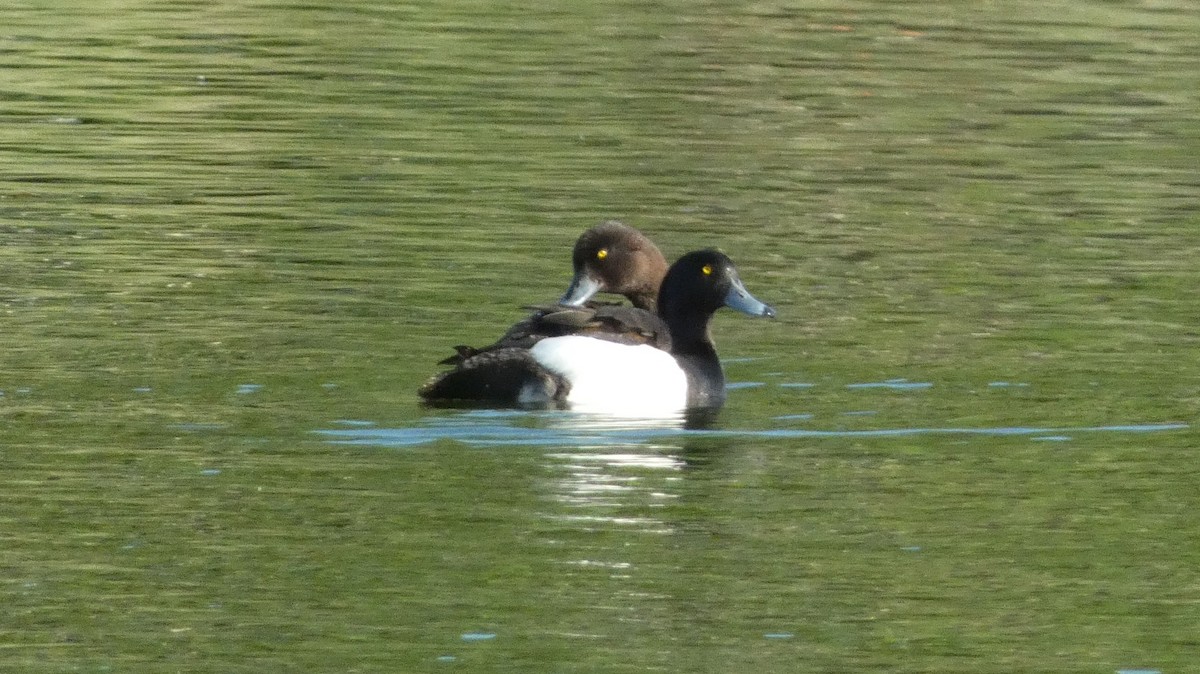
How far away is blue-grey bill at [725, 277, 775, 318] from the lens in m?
14.7

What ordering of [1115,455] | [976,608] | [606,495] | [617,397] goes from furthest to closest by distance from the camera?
[617,397], [1115,455], [606,495], [976,608]

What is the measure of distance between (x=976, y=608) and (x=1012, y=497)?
6.03 feet

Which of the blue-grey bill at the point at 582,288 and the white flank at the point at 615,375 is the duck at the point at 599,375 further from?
the blue-grey bill at the point at 582,288

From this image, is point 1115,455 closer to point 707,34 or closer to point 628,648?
point 628,648

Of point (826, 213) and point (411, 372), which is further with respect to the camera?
point (826, 213)

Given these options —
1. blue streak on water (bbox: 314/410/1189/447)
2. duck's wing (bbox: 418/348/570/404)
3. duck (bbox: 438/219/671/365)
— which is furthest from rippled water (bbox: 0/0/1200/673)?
duck (bbox: 438/219/671/365)

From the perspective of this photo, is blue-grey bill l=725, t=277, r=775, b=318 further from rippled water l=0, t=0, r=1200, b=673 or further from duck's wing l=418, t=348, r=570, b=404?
duck's wing l=418, t=348, r=570, b=404

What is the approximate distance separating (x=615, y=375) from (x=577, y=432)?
85cm

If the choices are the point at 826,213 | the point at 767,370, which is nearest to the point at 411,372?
the point at 767,370

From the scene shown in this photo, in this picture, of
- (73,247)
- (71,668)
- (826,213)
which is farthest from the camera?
(826,213)

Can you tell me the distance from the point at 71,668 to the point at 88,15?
84.2 feet

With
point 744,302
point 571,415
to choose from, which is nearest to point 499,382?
point 571,415

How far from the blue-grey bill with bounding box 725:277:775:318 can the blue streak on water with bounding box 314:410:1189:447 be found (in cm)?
156

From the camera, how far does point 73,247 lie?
697 inches
